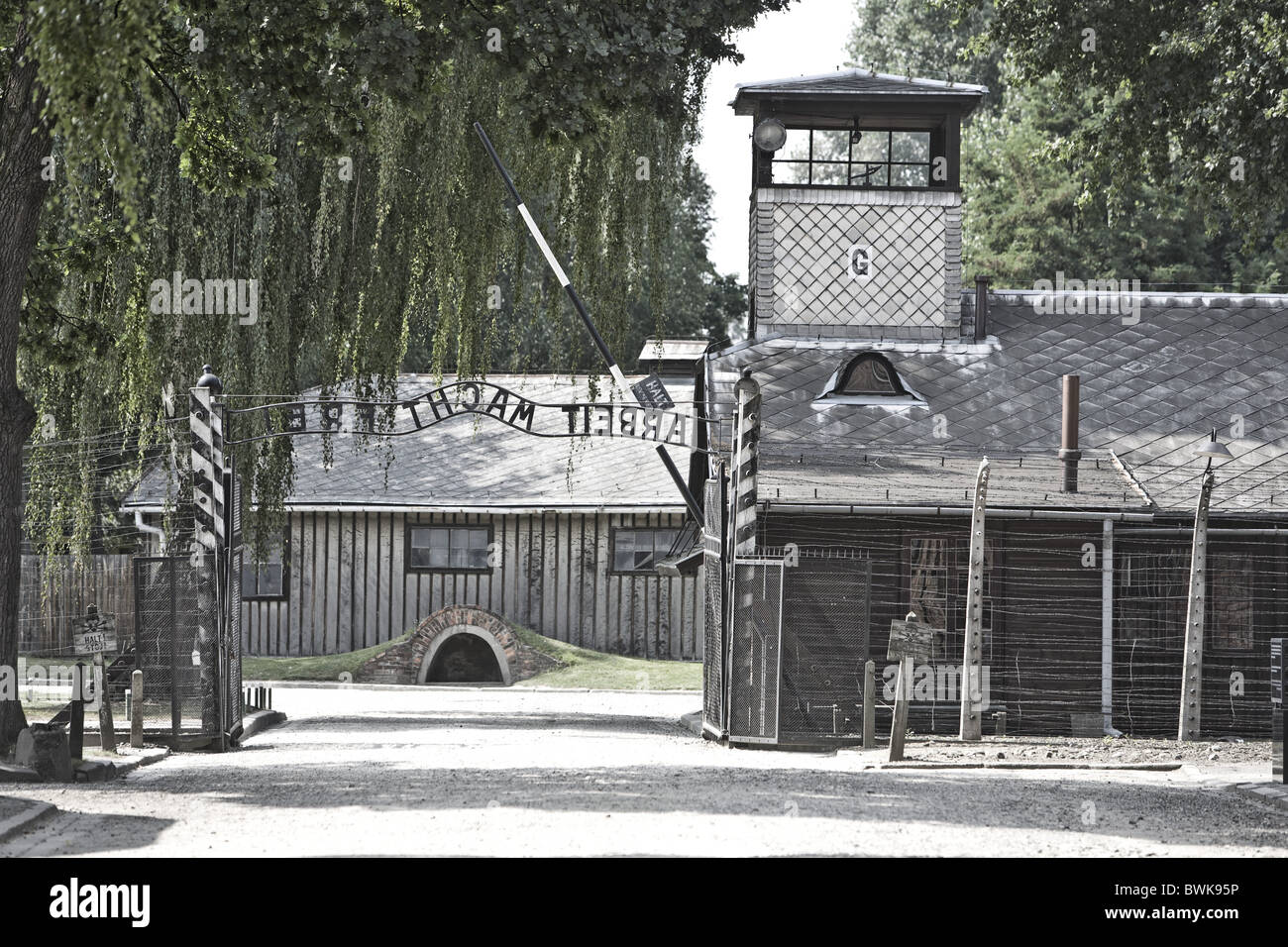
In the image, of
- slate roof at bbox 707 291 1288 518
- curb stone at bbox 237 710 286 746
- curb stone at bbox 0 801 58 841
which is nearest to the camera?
curb stone at bbox 0 801 58 841

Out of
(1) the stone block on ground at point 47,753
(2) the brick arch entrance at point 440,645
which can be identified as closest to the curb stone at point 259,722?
(1) the stone block on ground at point 47,753

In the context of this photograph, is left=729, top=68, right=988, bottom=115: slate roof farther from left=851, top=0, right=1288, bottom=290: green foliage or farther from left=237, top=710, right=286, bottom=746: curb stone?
left=237, top=710, right=286, bottom=746: curb stone

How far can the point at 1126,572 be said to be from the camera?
18.6 m

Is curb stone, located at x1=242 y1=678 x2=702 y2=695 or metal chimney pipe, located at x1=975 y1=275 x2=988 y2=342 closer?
metal chimney pipe, located at x1=975 y1=275 x2=988 y2=342

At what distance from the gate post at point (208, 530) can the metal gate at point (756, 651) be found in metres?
4.93

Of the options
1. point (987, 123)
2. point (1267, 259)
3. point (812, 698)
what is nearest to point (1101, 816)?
point (812, 698)

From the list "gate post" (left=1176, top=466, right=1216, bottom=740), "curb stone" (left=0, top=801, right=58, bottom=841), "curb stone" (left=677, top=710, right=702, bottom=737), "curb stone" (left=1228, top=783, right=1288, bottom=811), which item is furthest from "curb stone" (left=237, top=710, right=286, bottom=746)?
"gate post" (left=1176, top=466, right=1216, bottom=740)

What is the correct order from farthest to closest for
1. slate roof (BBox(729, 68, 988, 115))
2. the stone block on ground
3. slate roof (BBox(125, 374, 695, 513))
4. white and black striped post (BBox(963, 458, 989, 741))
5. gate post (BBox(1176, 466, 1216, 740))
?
1. slate roof (BBox(125, 374, 695, 513))
2. slate roof (BBox(729, 68, 988, 115))
3. gate post (BBox(1176, 466, 1216, 740))
4. white and black striped post (BBox(963, 458, 989, 741))
5. the stone block on ground

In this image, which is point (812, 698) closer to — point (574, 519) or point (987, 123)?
point (574, 519)

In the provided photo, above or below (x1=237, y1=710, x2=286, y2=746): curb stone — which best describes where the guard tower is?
above

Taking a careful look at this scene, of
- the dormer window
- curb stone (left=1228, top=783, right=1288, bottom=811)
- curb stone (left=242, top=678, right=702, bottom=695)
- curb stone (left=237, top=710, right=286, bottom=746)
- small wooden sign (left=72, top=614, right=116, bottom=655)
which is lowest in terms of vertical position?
curb stone (left=242, top=678, right=702, bottom=695)

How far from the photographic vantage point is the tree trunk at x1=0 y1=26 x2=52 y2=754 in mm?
12430

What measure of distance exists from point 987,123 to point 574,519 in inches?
960

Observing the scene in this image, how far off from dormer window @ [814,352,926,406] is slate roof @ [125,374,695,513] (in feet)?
19.4
